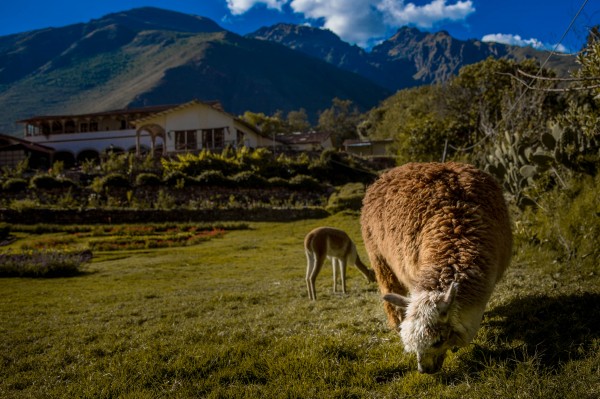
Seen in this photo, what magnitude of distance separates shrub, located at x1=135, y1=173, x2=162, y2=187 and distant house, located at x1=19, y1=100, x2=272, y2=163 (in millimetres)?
12200

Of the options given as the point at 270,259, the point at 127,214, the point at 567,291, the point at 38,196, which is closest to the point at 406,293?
the point at 567,291

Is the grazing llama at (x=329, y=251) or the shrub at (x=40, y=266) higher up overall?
the grazing llama at (x=329, y=251)

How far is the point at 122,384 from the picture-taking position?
414 cm

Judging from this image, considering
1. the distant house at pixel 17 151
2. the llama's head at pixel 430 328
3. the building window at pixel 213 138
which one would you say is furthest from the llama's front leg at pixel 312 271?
the distant house at pixel 17 151

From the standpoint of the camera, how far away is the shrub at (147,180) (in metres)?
33.8

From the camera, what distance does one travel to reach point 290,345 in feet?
16.1

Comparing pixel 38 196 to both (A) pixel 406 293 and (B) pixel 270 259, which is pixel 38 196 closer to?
(B) pixel 270 259

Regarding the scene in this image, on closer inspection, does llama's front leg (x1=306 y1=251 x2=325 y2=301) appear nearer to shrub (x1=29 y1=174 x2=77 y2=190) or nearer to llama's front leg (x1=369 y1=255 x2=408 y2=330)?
llama's front leg (x1=369 y1=255 x2=408 y2=330)

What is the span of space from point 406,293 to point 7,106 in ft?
651

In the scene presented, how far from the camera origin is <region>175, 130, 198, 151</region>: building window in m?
48.7

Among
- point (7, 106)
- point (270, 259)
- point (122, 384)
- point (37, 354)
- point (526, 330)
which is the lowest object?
point (270, 259)

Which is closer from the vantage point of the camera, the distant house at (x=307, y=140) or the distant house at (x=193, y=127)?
the distant house at (x=193, y=127)

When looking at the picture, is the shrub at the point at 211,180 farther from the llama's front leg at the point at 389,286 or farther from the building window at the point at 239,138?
the llama's front leg at the point at 389,286

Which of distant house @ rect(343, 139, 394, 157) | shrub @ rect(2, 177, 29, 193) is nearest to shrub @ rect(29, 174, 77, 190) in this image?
shrub @ rect(2, 177, 29, 193)
